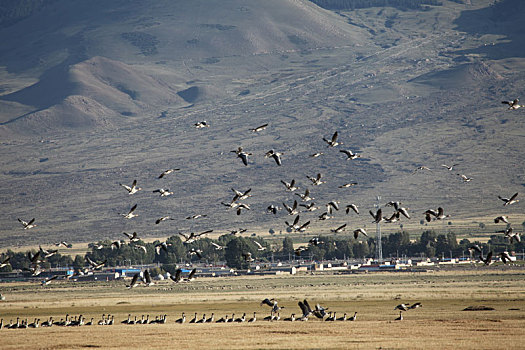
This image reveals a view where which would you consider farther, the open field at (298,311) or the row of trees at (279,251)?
the row of trees at (279,251)

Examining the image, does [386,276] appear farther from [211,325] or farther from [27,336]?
[27,336]

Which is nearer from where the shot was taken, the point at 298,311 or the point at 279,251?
the point at 298,311

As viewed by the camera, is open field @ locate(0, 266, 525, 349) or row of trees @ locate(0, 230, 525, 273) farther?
row of trees @ locate(0, 230, 525, 273)

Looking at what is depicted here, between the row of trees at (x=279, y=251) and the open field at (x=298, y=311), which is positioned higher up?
the open field at (x=298, y=311)

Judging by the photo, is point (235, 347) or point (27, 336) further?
point (27, 336)

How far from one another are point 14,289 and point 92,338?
262 feet

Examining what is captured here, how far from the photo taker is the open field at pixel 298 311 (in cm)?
5041

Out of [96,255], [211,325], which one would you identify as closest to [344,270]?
[96,255]

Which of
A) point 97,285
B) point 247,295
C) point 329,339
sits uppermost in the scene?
point 329,339

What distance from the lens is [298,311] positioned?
7150 cm

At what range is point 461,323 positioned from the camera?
57.2 m

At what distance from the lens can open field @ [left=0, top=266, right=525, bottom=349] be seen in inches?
1984

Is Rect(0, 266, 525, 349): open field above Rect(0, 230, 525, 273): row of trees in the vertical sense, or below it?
above

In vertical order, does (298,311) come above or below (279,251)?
above
